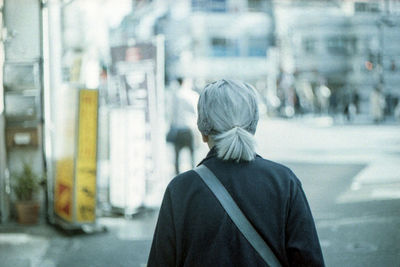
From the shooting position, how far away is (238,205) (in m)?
2.24

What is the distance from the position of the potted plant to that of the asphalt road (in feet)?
2.23

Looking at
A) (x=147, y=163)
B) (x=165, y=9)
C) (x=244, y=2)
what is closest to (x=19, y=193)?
(x=147, y=163)

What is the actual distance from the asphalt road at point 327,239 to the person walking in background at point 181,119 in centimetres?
173

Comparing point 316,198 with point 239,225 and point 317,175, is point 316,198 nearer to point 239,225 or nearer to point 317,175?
point 317,175

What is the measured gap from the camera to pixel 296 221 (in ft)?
7.46

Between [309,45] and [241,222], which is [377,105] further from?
[241,222]

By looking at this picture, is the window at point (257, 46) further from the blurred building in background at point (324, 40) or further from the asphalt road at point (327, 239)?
the asphalt road at point (327, 239)

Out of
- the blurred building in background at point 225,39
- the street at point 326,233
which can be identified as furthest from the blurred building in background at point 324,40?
the street at point 326,233

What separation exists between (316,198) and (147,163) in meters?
2.68

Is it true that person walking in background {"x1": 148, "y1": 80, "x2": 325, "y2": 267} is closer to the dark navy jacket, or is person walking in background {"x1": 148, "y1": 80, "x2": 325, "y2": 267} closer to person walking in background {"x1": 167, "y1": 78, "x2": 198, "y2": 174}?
the dark navy jacket

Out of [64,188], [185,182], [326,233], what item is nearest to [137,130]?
[64,188]

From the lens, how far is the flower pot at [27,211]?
296 inches

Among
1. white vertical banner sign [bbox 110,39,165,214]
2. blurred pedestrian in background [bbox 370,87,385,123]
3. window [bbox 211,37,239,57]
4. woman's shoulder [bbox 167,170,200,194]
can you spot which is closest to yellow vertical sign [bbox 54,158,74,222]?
white vertical banner sign [bbox 110,39,165,214]

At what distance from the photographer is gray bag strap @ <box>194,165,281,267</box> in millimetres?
2223
